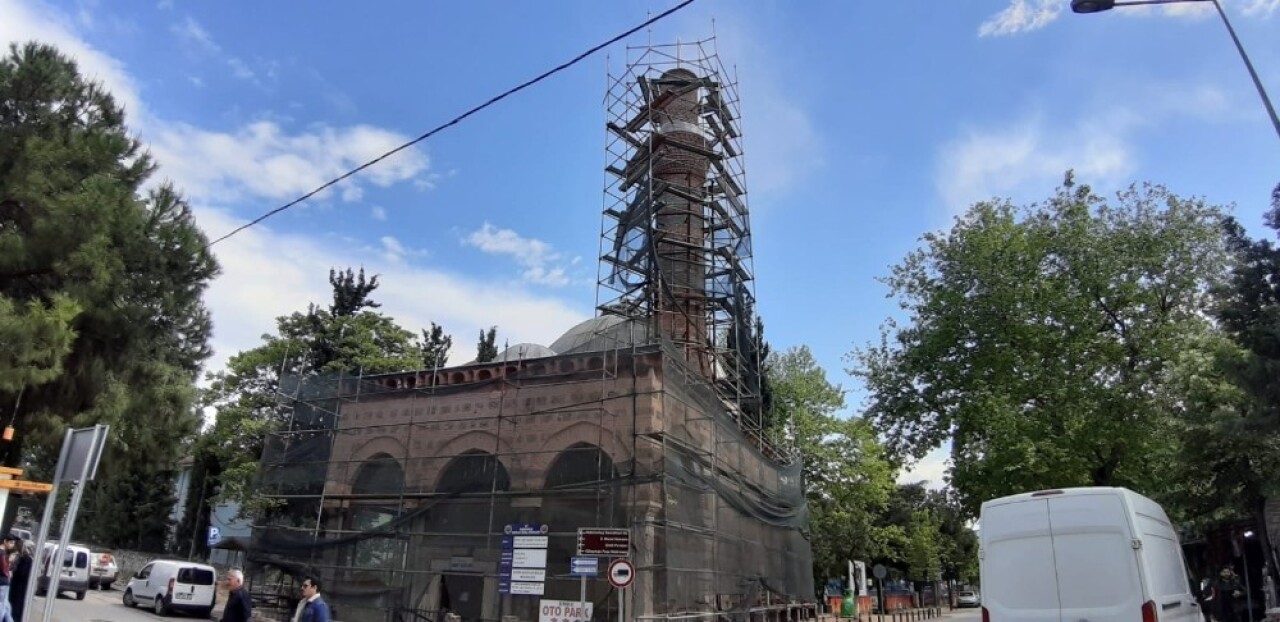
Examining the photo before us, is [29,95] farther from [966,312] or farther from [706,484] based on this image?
[966,312]

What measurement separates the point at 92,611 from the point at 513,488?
10289 millimetres

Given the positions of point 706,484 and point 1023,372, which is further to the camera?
point 1023,372

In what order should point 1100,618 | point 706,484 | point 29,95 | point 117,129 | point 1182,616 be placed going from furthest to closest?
point 706,484, point 117,129, point 29,95, point 1182,616, point 1100,618

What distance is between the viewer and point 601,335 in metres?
23.6

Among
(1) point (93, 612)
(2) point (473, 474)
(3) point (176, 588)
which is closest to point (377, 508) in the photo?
(2) point (473, 474)

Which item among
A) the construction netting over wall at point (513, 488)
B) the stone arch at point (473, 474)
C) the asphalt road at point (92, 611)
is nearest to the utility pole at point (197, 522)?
the asphalt road at point (92, 611)

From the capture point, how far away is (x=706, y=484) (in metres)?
16.4

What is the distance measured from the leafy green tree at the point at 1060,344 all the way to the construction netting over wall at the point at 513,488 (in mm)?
5696

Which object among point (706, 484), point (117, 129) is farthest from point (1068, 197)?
point (117, 129)

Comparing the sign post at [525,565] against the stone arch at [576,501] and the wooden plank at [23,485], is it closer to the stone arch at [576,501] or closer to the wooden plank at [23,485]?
the stone arch at [576,501]

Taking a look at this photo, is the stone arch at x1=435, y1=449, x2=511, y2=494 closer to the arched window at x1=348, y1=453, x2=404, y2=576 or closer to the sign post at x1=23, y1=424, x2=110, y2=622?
the arched window at x1=348, y1=453, x2=404, y2=576

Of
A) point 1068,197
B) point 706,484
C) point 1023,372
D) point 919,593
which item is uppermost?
point 1068,197

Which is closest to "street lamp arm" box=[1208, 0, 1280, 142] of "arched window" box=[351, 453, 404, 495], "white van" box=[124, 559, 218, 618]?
"arched window" box=[351, 453, 404, 495]

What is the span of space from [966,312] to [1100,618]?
45.8 ft
